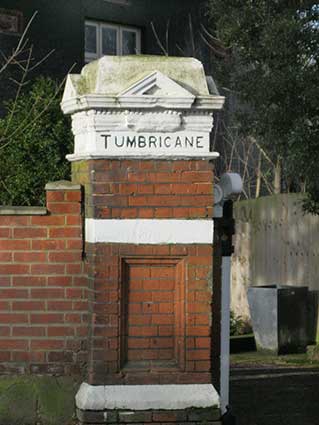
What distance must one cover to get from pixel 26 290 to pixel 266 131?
5.59 meters

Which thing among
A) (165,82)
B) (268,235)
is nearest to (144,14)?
(268,235)

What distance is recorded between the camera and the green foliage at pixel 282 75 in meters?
10.3

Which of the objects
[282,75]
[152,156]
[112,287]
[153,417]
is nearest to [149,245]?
[112,287]

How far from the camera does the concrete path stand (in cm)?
754

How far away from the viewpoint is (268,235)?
47.9 ft

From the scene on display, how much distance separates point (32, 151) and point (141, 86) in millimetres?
4708

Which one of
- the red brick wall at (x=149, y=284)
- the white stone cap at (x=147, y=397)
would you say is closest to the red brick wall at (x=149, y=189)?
the red brick wall at (x=149, y=284)

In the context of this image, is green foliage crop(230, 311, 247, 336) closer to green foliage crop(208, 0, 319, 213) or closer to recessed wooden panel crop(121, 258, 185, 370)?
green foliage crop(208, 0, 319, 213)

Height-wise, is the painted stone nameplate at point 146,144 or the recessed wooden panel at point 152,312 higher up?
the painted stone nameplate at point 146,144

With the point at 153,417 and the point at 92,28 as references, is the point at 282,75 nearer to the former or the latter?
the point at 153,417

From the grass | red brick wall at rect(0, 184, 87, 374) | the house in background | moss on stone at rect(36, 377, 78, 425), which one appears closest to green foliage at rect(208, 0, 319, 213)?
the grass

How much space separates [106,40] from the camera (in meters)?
19.1

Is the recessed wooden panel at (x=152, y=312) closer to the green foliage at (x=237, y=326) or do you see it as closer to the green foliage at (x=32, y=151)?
the green foliage at (x=32, y=151)

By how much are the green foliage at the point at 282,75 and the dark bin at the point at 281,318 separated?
1.65m
